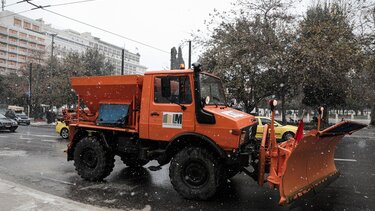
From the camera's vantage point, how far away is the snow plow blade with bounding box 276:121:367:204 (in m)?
5.60

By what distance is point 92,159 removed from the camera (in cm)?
832

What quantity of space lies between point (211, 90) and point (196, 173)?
1.77 meters

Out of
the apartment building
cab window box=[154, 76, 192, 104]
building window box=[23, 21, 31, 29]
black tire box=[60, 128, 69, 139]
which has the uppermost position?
building window box=[23, 21, 31, 29]

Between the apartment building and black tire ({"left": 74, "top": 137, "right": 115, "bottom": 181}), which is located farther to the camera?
the apartment building

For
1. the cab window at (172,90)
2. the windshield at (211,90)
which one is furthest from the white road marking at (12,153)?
the windshield at (211,90)

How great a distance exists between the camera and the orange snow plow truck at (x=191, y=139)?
612 cm

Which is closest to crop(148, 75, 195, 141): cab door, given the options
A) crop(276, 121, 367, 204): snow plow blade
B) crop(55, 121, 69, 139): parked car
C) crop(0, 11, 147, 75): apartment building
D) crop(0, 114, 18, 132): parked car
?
crop(276, 121, 367, 204): snow plow blade

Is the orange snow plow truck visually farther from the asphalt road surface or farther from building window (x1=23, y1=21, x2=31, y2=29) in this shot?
building window (x1=23, y1=21, x2=31, y2=29)

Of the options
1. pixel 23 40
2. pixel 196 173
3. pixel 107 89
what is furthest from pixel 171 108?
pixel 23 40

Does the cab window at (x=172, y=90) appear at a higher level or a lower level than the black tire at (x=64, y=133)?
higher

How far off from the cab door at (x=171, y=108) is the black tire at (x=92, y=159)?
1.48 m

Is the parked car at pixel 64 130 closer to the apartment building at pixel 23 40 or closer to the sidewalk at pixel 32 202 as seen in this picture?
the sidewalk at pixel 32 202

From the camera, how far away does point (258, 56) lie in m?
22.0

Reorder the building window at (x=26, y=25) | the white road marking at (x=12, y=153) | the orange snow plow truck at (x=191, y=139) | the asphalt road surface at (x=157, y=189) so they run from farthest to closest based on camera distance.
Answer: the building window at (x=26, y=25) < the white road marking at (x=12, y=153) < the asphalt road surface at (x=157, y=189) < the orange snow plow truck at (x=191, y=139)
